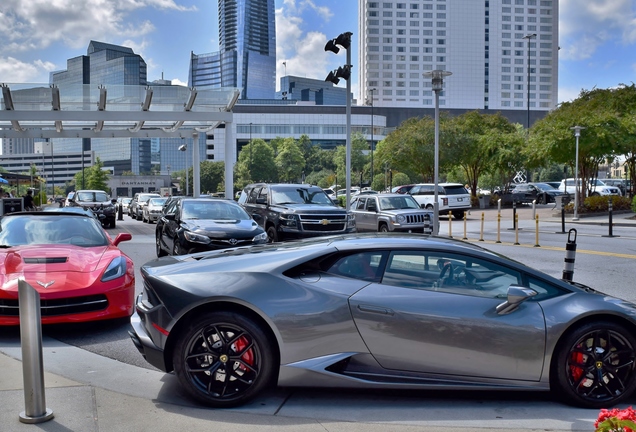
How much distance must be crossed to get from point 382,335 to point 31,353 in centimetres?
243

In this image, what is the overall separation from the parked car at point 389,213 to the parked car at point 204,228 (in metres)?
7.66

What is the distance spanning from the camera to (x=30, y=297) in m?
4.24

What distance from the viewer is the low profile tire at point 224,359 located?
4.74 metres

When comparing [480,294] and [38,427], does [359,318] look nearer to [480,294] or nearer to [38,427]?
[480,294]

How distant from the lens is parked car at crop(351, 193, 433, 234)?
21.2m

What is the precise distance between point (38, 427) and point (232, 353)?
139cm

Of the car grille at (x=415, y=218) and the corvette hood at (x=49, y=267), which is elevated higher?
the corvette hood at (x=49, y=267)

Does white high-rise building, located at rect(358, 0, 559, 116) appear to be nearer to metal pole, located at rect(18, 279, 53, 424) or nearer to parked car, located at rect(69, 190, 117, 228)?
parked car, located at rect(69, 190, 117, 228)

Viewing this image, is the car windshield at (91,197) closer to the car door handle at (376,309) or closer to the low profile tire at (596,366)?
the car door handle at (376,309)

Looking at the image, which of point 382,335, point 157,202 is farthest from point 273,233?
point 157,202

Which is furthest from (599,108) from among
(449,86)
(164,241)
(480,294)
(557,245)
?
(449,86)

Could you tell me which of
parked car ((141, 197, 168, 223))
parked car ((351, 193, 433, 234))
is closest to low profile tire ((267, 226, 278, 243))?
parked car ((351, 193, 433, 234))

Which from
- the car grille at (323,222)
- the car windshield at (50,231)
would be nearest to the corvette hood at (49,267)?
the car windshield at (50,231)

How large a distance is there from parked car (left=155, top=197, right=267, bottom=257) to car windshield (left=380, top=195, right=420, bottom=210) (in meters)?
8.62
